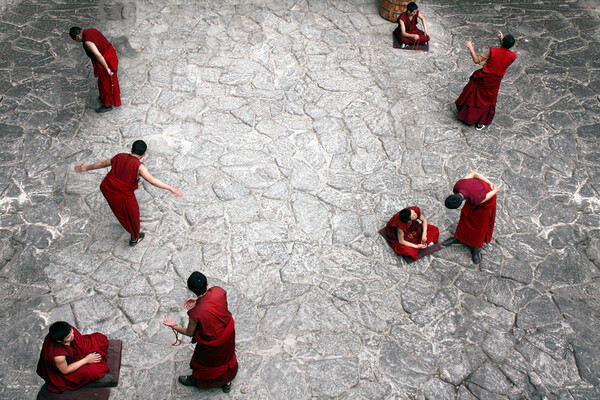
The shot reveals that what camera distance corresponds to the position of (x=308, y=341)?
5.56m

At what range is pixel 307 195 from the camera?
7.04m

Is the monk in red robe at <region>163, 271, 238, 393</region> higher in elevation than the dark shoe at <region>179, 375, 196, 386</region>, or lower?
higher

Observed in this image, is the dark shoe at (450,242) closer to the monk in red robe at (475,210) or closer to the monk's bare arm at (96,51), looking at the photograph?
the monk in red robe at (475,210)

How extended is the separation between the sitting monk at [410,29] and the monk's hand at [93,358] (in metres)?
7.43

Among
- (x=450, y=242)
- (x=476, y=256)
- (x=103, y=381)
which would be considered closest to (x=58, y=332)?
(x=103, y=381)

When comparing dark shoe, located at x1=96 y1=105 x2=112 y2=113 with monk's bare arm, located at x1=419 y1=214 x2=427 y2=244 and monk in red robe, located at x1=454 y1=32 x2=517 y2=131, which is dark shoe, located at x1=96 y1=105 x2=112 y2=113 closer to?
monk's bare arm, located at x1=419 y1=214 x2=427 y2=244

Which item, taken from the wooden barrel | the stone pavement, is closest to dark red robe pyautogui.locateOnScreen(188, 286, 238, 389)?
the stone pavement

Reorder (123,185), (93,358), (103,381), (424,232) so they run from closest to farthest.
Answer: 1. (93,358)
2. (103,381)
3. (123,185)
4. (424,232)

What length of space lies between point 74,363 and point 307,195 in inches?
144

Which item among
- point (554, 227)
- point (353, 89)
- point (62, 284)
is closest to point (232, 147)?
point (353, 89)

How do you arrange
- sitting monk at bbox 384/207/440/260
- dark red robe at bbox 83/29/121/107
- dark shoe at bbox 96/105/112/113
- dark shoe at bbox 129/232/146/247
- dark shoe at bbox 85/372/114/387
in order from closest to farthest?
dark shoe at bbox 85/372/114/387
sitting monk at bbox 384/207/440/260
dark shoe at bbox 129/232/146/247
dark red robe at bbox 83/29/121/107
dark shoe at bbox 96/105/112/113

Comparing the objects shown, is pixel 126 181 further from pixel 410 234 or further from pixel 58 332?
pixel 410 234

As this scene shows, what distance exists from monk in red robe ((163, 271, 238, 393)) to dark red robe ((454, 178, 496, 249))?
3.16 meters

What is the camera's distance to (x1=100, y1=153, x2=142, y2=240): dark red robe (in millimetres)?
5805
